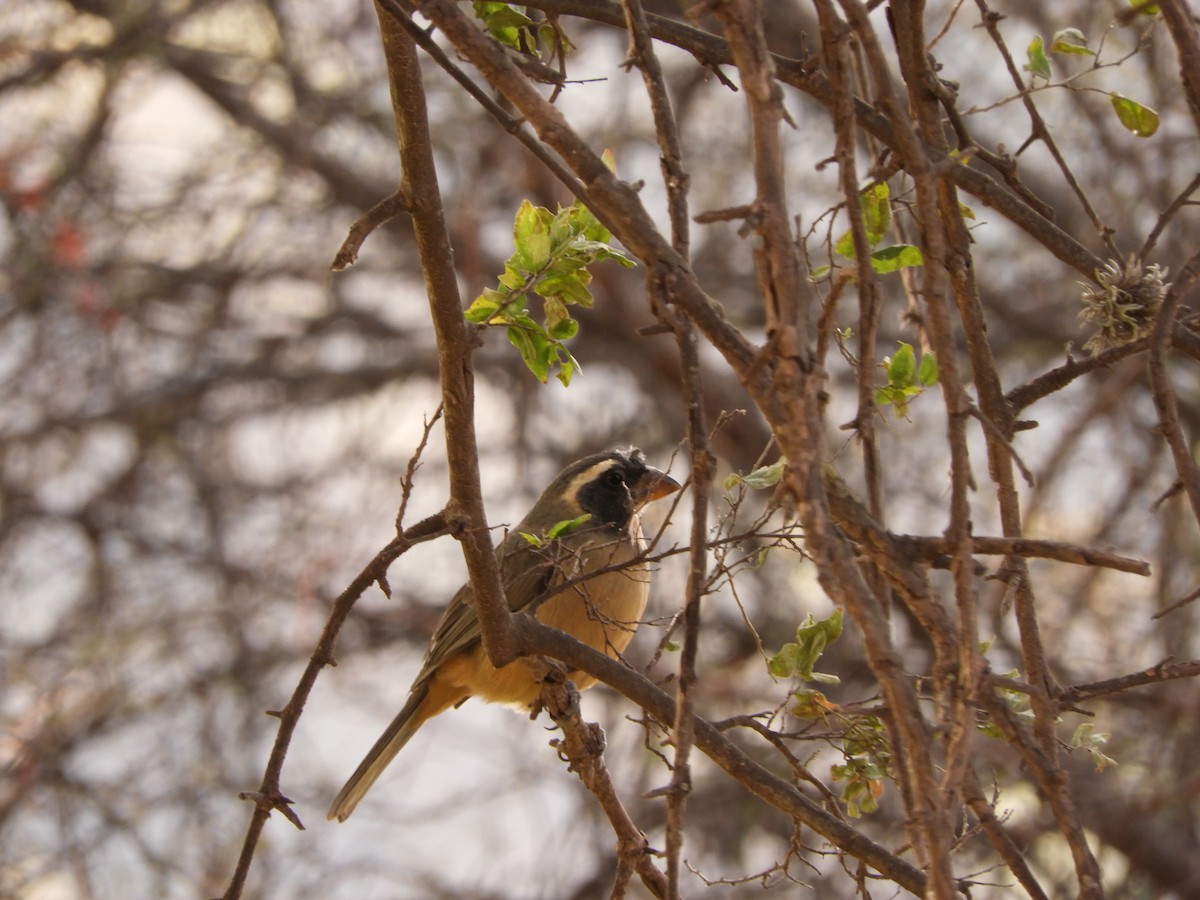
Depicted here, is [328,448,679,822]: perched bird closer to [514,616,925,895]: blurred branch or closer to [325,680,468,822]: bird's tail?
[325,680,468,822]: bird's tail

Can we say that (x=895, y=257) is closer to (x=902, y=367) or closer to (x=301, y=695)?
(x=902, y=367)

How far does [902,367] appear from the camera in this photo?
3.10m

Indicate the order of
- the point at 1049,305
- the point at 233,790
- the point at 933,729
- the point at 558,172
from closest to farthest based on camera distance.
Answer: the point at 933,729 < the point at 558,172 < the point at 233,790 < the point at 1049,305

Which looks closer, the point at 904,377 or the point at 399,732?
the point at 904,377

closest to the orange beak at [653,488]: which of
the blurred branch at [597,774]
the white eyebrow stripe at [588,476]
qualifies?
the white eyebrow stripe at [588,476]

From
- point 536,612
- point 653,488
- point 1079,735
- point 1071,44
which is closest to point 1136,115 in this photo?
point 1071,44

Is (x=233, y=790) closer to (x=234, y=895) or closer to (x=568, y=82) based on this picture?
(x=234, y=895)

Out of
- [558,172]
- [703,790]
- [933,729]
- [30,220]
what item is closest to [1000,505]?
[933,729]

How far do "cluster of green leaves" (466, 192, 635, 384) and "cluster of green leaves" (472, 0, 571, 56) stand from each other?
42 centimetres

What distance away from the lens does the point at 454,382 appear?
3.10 metres

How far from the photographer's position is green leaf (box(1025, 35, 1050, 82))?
10.8ft

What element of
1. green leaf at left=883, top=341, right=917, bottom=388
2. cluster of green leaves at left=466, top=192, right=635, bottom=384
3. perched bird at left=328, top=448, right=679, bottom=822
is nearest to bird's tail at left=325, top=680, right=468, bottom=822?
perched bird at left=328, top=448, right=679, bottom=822

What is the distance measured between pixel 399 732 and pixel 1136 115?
11.8ft

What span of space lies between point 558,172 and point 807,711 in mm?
1223
